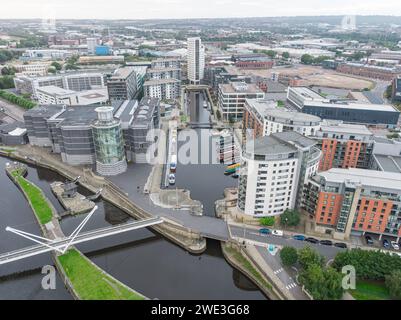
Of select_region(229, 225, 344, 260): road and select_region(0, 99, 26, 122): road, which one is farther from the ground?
select_region(0, 99, 26, 122): road

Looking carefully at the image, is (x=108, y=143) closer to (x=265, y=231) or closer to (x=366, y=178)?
(x=265, y=231)

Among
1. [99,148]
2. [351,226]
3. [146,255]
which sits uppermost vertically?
[99,148]

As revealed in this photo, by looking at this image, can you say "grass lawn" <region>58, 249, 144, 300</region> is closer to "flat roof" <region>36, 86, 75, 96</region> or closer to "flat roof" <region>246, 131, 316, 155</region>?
"flat roof" <region>246, 131, 316, 155</region>

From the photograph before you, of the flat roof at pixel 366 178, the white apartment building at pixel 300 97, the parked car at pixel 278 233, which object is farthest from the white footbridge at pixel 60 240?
the white apartment building at pixel 300 97

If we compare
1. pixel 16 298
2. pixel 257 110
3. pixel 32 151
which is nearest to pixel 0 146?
pixel 32 151

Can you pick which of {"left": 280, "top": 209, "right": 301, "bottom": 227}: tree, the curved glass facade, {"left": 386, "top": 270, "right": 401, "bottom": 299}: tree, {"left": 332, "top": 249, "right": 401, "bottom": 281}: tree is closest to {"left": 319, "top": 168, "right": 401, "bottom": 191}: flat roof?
{"left": 280, "top": 209, "right": 301, "bottom": 227}: tree

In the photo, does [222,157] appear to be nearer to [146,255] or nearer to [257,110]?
[257,110]

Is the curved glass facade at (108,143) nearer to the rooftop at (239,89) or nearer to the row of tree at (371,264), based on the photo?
the row of tree at (371,264)
